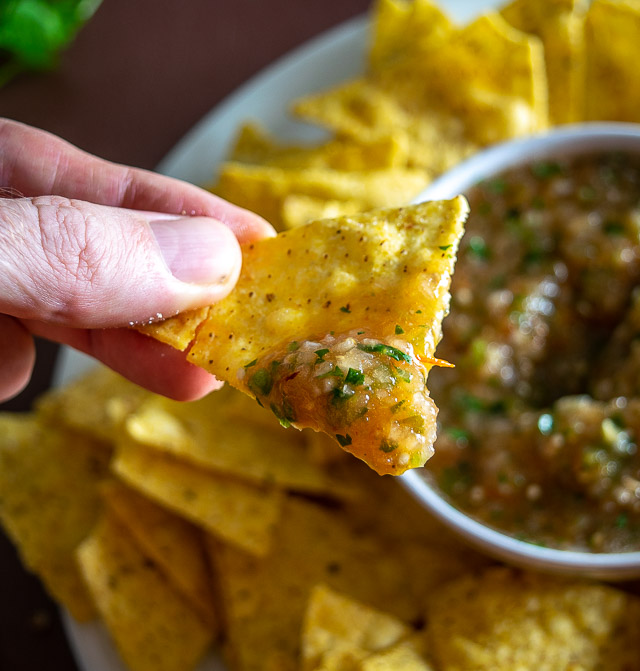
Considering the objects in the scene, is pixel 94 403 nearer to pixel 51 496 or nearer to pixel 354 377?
pixel 51 496

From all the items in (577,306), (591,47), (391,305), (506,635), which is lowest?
(506,635)

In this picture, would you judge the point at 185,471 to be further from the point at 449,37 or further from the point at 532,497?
the point at 449,37

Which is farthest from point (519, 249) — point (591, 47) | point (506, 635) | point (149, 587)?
point (149, 587)

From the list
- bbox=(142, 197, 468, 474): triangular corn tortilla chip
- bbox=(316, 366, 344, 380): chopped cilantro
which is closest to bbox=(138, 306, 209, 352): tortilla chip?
bbox=(142, 197, 468, 474): triangular corn tortilla chip

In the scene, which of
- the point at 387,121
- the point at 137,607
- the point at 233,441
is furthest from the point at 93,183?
the point at 137,607

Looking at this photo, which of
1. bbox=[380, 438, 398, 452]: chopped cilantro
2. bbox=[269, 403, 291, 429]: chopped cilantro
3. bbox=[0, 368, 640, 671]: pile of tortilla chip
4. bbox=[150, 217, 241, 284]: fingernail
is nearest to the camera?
bbox=[380, 438, 398, 452]: chopped cilantro

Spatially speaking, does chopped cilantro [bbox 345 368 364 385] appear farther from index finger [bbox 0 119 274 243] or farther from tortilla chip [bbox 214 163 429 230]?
tortilla chip [bbox 214 163 429 230]

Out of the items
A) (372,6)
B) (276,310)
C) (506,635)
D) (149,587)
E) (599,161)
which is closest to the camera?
(276,310)

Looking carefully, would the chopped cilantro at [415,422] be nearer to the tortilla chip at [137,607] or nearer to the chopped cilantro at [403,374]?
the chopped cilantro at [403,374]
